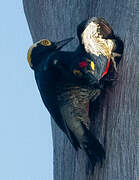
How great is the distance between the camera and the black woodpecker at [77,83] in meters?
2.72

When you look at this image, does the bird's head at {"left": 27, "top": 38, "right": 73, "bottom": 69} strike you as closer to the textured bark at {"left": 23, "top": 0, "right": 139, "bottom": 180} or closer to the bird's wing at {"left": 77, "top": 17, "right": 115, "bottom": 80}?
the bird's wing at {"left": 77, "top": 17, "right": 115, "bottom": 80}

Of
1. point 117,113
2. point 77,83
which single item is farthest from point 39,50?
point 117,113

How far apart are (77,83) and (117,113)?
26 cm

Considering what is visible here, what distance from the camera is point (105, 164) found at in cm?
279

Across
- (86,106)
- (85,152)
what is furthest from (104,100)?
(85,152)

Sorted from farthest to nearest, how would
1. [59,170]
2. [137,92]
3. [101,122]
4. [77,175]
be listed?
[59,170], [77,175], [101,122], [137,92]

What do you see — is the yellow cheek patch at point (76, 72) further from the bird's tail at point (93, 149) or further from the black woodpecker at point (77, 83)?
the bird's tail at point (93, 149)

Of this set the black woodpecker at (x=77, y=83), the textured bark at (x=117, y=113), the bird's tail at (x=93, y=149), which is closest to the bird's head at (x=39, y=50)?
the black woodpecker at (x=77, y=83)

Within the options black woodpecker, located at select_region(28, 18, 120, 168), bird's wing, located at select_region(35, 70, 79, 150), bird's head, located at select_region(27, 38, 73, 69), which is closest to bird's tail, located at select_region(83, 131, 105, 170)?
black woodpecker, located at select_region(28, 18, 120, 168)

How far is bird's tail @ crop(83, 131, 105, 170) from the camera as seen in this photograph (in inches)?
109

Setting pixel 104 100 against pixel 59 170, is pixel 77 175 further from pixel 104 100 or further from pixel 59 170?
pixel 104 100

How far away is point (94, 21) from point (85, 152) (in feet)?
2.35

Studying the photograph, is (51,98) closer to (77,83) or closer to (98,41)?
(77,83)

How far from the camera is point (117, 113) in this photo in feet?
9.02
